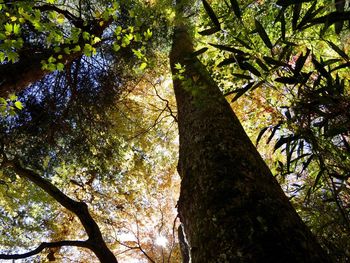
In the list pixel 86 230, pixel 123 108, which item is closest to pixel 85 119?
pixel 123 108

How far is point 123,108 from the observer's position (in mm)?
7570

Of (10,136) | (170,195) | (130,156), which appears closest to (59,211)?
(170,195)

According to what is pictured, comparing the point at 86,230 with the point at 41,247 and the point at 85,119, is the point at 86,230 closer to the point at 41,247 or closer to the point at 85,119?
the point at 41,247

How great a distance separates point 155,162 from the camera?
8.72 meters

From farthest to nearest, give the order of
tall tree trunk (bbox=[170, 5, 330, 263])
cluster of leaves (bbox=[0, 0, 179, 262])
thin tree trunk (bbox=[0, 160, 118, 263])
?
cluster of leaves (bbox=[0, 0, 179, 262]), thin tree trunk (bbox=[0, 160, 118, 263]), tall tree trunk (bbox=[170, 5, 330, 263])

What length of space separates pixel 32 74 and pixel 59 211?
7.24 m

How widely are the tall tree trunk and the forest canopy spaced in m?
0.10

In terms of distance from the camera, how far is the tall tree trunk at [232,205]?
1.28 metres

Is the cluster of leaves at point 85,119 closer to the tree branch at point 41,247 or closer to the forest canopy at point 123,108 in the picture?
the forest canopy at point 123,108

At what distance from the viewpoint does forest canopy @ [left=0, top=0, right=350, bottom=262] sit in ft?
9.66

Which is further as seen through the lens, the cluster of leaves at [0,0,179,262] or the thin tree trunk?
the cluster of leaves at [0,0,179,262]

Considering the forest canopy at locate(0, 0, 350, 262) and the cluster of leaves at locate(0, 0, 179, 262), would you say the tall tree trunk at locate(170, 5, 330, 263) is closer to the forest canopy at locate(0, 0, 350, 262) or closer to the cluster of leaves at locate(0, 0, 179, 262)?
the forest canopy at locate(0, 0, 350, 262)

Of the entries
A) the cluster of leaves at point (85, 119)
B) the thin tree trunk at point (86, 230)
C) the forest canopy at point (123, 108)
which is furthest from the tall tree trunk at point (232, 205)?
the thin tree trunk at point (86, 230)

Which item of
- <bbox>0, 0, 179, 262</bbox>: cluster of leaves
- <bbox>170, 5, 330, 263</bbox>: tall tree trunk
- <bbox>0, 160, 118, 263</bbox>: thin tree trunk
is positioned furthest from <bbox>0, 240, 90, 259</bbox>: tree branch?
<bbox>170, 5, 330, 263</bbox>: tall tree trunk
